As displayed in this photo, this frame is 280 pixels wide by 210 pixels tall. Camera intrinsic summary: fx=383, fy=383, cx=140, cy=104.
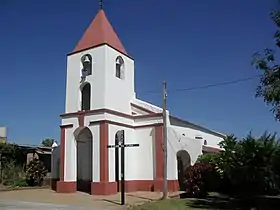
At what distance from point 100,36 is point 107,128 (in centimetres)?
751

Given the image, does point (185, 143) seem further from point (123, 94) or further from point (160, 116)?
point (123, 94)

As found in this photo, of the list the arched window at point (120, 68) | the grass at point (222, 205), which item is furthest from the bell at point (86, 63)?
the grass at point (222, 205)

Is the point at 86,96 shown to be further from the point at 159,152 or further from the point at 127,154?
A: the point at 159,152

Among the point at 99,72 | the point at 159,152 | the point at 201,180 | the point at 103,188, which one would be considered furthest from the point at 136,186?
the point at 99,72

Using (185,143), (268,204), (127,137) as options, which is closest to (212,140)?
(185,143)

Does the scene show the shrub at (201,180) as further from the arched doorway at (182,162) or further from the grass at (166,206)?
the arched doorway at (182,162)

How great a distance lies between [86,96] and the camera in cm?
2956

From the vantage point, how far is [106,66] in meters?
28.1

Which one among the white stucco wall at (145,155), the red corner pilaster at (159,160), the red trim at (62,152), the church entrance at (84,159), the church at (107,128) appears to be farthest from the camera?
the church entrance at (84,159)

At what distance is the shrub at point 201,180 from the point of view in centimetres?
2330

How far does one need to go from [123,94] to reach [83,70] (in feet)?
11.9

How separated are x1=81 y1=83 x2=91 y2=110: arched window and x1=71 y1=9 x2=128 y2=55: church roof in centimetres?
303

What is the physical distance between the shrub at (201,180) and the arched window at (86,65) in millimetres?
11195

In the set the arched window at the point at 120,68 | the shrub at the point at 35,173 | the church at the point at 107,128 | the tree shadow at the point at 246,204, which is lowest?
the tree shadow at the point at 246,204
